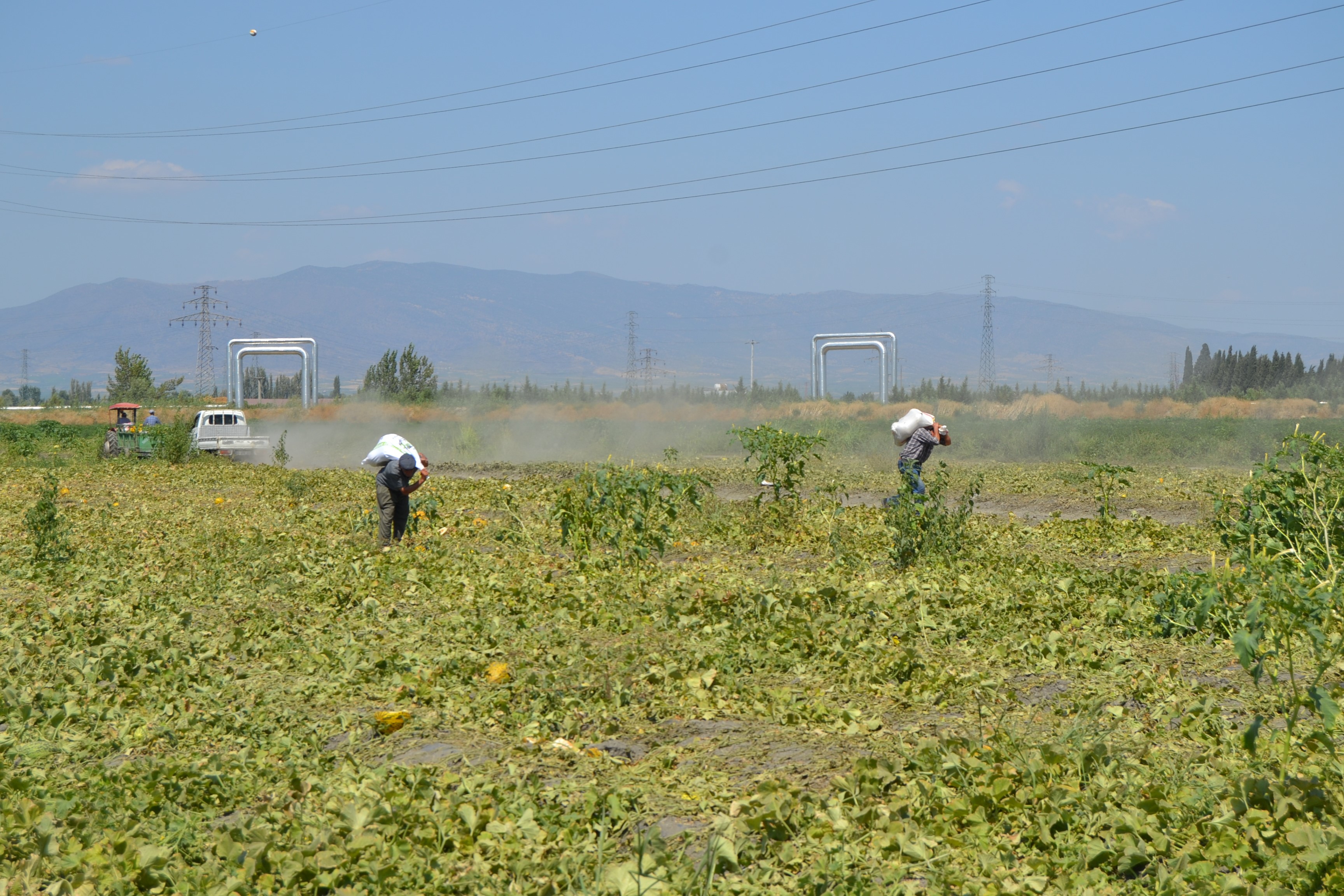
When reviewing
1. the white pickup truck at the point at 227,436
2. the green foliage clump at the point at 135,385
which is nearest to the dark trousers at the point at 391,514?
the white pickup truck at the point at 227,436

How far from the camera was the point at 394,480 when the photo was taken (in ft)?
42.0

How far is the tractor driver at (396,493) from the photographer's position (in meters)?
12.8

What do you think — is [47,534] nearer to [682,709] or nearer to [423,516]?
[423,516]

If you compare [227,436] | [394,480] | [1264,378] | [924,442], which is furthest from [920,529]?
[1264,378]

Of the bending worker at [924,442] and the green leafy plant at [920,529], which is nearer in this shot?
the green leafy plant at [920,529]

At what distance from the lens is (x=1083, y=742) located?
196 inches

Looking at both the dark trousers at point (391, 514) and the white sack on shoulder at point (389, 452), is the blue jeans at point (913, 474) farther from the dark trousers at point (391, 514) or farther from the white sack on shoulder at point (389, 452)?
the dark trousers at point (391, 514)

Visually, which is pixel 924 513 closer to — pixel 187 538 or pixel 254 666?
pixel 254 666

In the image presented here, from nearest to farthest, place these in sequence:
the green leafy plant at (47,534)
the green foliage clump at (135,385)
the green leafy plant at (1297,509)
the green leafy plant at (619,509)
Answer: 1. the green leafy plant at (1297,509)
2. the green leafy plant at (619,509)
3. the green leafy plant at (47,534)
4. the green foliage clump at (135,385)

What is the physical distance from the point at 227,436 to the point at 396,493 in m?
23.0

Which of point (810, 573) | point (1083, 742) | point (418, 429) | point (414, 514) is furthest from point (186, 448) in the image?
point (1083, 742)

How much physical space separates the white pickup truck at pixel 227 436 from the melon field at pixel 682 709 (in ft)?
71.5

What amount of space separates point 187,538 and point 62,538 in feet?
4.43

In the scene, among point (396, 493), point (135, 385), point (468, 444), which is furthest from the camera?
point (135, 385)
